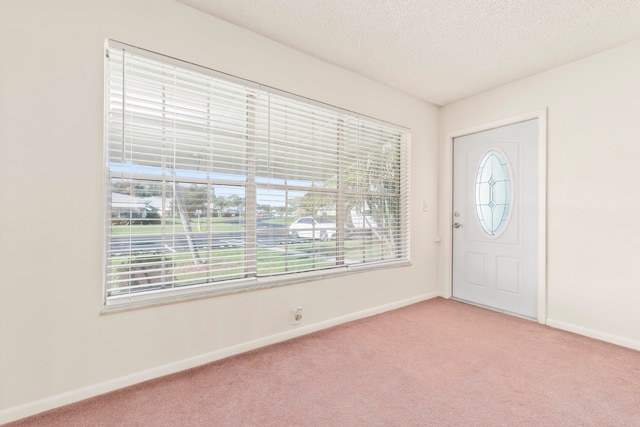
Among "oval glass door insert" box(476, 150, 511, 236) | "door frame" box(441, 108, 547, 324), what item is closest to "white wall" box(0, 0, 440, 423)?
"door frame" box(441, 108, 547, 324)

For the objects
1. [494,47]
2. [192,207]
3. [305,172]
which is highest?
[494,47]

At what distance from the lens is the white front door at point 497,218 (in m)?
3.17

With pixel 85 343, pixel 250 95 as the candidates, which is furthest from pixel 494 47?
pixel 85 343

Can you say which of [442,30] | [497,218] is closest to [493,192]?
[497,218]

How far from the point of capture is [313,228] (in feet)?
9.29

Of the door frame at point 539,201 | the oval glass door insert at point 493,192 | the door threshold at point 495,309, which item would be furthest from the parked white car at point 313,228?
the door threshold at point 495,309

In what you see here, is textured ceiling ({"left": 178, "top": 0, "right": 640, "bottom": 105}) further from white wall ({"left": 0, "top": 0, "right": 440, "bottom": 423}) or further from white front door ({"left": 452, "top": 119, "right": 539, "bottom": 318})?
white front door ({"left": 452, "top": 119, "right": 539, "bottom": 318})

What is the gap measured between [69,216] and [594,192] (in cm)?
397

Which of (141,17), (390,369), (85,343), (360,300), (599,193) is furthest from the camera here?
(360,300)

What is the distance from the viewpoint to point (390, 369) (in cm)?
215

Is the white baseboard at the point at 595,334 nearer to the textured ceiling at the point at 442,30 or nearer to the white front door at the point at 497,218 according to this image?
the white front door at the point at 497,218

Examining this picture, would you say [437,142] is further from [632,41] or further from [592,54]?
[632,41]

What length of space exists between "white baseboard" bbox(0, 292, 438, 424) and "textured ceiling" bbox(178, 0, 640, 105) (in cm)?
245

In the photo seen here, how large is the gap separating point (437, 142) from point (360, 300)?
2.29 metres
